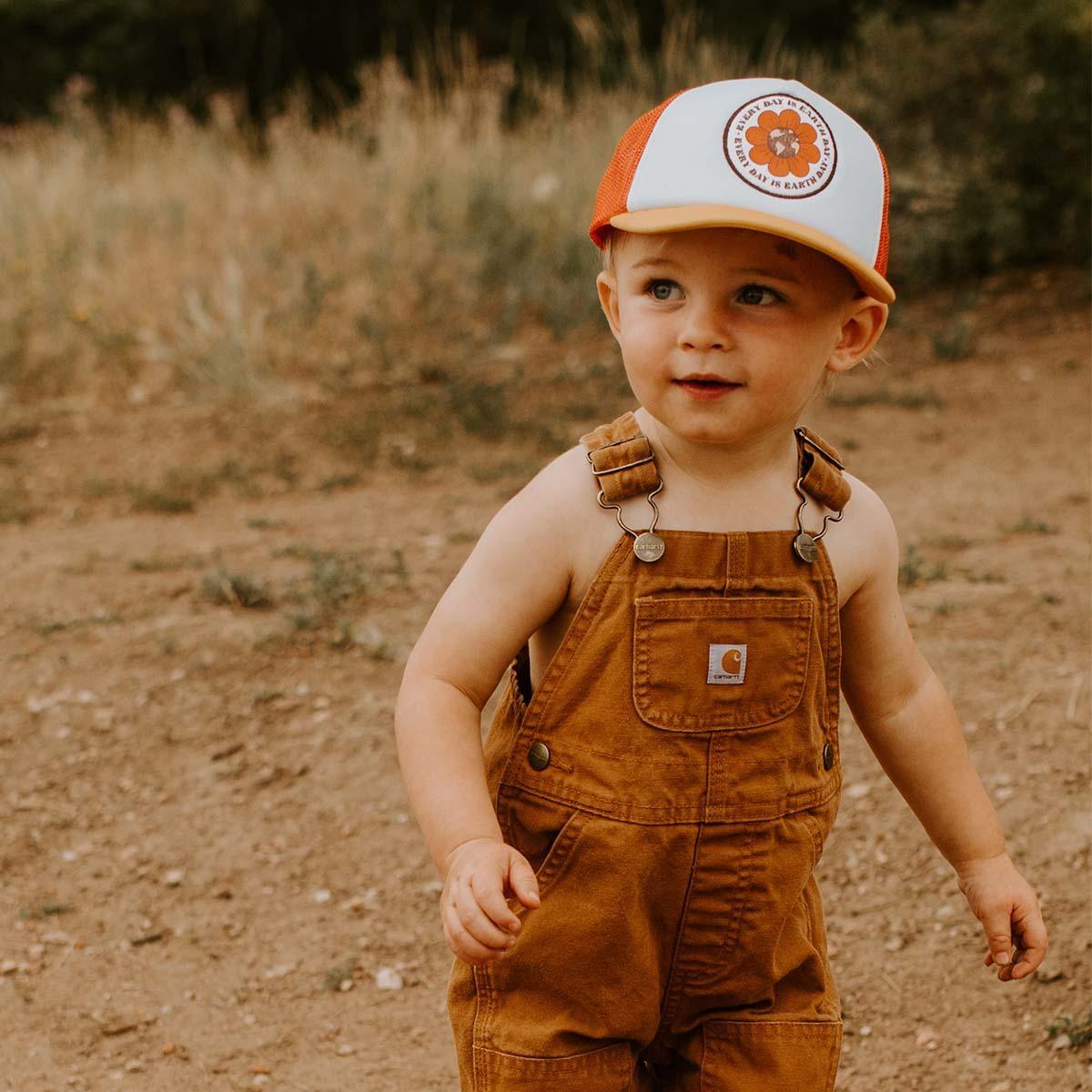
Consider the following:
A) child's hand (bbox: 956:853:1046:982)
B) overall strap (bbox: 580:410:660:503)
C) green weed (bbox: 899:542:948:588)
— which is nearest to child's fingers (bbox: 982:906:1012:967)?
child's hand (bbox: 956:853:1046:982)

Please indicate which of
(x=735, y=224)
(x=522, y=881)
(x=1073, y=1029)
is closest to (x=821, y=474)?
(x=735, y=224)

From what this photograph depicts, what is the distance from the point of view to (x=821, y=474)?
1.79 m

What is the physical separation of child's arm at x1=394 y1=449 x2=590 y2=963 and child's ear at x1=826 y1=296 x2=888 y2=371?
0.33 metres

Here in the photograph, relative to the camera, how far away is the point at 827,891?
293 centimetres

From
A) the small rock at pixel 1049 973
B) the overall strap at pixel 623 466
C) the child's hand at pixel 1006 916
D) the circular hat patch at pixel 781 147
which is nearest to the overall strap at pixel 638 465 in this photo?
the overall strap at pixel 623 466

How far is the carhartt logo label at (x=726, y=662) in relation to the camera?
1.68 metres

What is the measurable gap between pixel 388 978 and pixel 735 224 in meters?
1.74

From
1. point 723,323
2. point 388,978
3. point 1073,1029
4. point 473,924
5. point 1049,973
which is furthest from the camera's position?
point 388,978

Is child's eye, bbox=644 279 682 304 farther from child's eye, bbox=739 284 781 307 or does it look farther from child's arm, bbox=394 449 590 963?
child's arm, bbox=394 449 590 963

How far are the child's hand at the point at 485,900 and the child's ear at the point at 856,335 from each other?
2.26ft

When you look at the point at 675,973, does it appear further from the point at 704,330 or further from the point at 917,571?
the point at 917,571

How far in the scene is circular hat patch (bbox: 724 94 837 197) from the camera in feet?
5.11

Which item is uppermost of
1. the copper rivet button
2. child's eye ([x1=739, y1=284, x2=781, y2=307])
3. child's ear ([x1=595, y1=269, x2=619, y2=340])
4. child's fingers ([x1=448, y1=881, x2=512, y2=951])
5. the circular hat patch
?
the circular hat patch

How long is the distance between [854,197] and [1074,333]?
597cm
